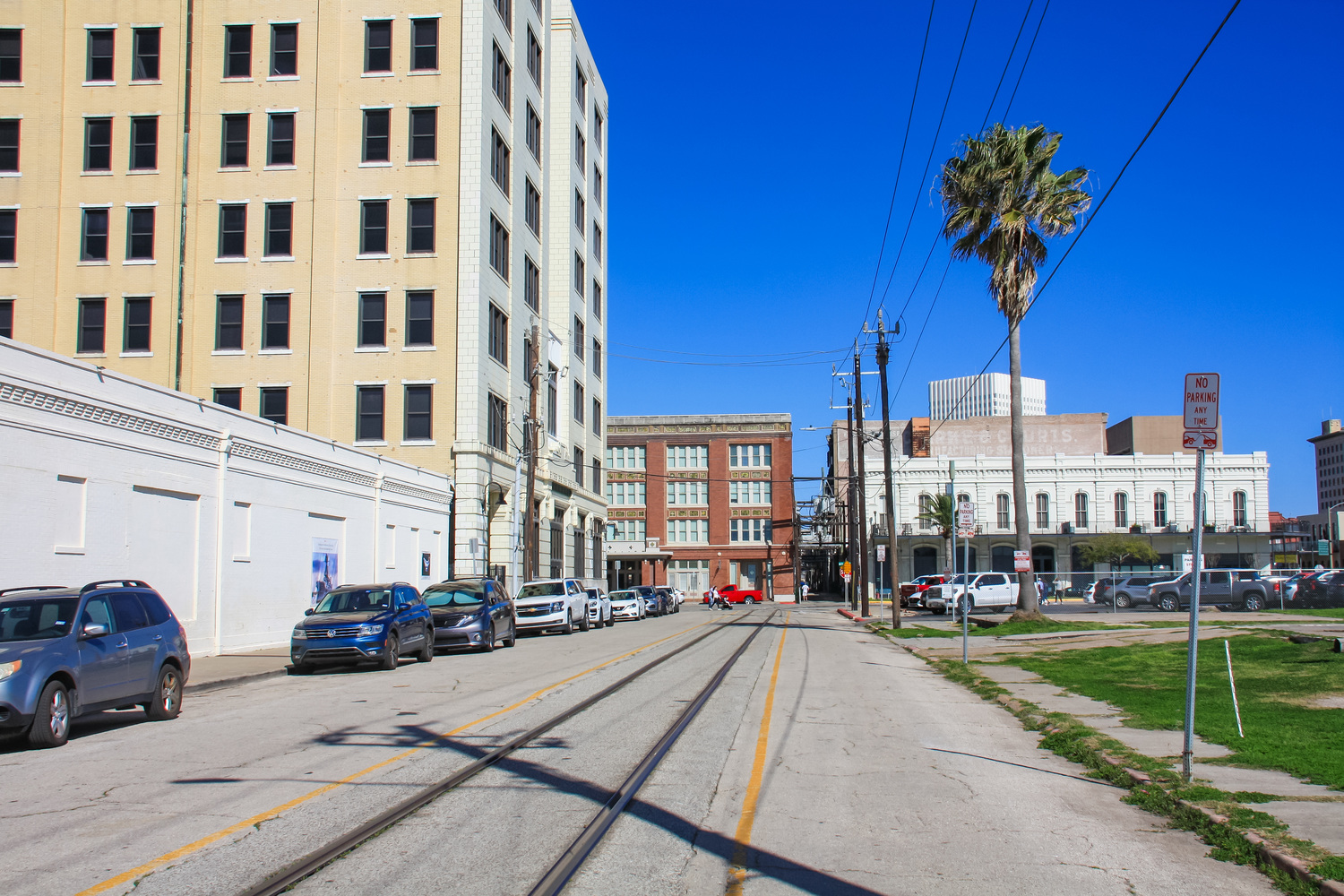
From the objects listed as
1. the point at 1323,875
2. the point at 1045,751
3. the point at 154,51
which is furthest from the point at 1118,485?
the point at 1323,875

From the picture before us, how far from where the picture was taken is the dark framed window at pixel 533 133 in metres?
47.9

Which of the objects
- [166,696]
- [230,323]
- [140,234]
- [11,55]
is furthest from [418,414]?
[166,696]

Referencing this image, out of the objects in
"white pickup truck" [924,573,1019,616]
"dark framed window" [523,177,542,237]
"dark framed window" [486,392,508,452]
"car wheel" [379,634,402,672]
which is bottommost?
"white pickup truck" [924,573,1019,616]

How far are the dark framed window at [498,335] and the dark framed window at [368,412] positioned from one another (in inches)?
177

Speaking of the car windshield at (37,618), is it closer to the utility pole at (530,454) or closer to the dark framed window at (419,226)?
the utility pole at (530,454)

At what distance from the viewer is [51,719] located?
10680mm

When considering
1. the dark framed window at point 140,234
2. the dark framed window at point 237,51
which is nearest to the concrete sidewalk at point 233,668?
the dark framed window at point 140,234

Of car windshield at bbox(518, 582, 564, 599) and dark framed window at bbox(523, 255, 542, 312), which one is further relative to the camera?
dark framed window at bbox(523, 255, 542, 312)

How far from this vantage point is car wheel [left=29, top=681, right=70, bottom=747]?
1052 cm

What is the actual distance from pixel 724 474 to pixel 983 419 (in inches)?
839

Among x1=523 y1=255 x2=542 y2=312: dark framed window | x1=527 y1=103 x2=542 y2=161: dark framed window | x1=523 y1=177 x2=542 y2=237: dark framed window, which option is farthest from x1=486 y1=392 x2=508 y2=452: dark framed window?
x1=527 y1=103 x2=542 y2=161: dark framed window

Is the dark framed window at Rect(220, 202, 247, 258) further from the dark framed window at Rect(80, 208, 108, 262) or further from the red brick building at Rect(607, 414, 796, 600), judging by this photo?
the red brick building at Rect(607, 414, 796, 600)

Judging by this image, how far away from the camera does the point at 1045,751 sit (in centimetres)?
1066

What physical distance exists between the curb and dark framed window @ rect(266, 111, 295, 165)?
89.4ft
